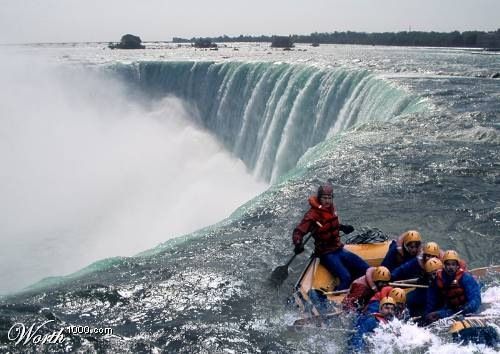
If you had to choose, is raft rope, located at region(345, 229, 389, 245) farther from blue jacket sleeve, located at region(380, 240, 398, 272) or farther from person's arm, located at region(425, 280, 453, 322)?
person's arm, located at region(425, 280, 453, 322)

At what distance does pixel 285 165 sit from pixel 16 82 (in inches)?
898

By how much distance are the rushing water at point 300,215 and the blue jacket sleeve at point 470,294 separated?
32 cm

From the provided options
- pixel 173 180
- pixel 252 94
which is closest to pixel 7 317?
pixel 173 180

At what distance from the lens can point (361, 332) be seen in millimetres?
5895

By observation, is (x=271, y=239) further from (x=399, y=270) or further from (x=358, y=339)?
(x=358, y=339)

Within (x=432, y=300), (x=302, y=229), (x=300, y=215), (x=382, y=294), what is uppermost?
(x=302, y=229)

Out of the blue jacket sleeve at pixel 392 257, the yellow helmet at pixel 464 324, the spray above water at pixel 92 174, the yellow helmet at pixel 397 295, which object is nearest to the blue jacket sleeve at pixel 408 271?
the blue jacket sleeve at pixel 392 257

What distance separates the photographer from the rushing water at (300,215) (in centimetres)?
637

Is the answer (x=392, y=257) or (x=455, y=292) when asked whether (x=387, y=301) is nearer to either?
(x=455, y=292)

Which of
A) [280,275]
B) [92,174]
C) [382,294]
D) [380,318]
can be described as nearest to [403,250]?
[382,294]

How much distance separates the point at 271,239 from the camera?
909cm

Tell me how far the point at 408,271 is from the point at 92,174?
818 inches

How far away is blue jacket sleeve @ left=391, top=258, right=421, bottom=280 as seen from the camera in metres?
7.05

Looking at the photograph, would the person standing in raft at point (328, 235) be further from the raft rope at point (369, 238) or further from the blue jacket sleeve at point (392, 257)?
the raft rope at point (369, 238)
